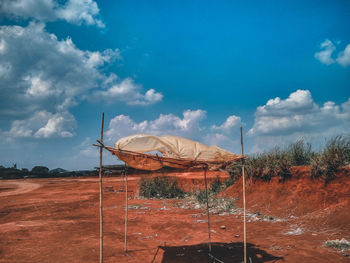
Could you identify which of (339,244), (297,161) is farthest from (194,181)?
(339,244)

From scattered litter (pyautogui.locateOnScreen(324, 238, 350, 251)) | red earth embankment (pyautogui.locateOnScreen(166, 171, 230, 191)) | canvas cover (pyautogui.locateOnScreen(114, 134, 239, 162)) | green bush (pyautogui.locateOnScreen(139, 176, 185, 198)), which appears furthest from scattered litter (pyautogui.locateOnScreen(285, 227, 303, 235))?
green bush (pyautogui.locateOnScreen(139, 176, 185, 198))

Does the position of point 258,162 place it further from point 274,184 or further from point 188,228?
point 188,228

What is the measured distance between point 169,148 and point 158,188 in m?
13.0

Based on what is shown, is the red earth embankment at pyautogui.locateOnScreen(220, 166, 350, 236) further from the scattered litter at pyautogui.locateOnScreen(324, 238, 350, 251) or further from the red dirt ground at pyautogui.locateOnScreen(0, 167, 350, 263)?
the scattered litter at pyautogui.locateOnScreen(324, 238, 350, 251)

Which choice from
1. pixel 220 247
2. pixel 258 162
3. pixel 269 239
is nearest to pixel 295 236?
pixel 269 239

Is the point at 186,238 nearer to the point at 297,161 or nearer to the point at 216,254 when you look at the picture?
the point at 216,254

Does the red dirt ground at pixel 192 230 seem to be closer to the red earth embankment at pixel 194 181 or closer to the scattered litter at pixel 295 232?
the scattered litter at pixel 295 232

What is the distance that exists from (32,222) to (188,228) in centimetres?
647

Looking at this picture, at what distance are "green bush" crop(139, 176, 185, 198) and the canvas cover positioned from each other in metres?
12.6

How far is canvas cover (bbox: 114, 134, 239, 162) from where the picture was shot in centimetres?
503

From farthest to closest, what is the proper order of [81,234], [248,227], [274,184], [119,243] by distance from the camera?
[274,184], [248,227], [81,234], [119,243]

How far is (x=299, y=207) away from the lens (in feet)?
32.6

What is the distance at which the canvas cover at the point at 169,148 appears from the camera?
198 inches

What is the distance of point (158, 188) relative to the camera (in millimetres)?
17359
